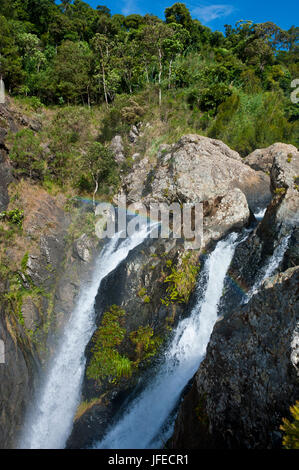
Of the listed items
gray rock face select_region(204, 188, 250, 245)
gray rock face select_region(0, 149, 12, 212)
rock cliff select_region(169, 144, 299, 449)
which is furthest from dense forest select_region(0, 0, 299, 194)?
rock cliff select_region(169, 144, 299, 449)

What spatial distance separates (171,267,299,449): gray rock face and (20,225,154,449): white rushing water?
6.98 m

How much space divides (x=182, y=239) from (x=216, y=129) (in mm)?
17045

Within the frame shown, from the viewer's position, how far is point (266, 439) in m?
5.83

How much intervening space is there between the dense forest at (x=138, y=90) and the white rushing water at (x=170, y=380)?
15751 mm

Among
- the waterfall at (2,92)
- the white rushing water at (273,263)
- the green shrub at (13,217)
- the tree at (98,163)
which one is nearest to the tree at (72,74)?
the waterfall at (2,92)

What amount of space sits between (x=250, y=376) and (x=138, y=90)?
3615 cm

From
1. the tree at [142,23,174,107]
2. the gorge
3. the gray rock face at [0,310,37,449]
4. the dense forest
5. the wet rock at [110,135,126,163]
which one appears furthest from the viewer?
the tree at [142,23,174,107]

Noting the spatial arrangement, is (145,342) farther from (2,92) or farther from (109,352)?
(2,92)

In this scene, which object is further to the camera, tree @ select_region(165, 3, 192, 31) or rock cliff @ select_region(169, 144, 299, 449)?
tree @ select_region(165, 3, 192, 31)

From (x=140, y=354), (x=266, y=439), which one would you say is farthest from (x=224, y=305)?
(x=266, y=439)

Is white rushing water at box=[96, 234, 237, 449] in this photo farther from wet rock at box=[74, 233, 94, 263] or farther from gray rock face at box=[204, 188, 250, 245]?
wet rock at box=[74, 233, 94, 263]

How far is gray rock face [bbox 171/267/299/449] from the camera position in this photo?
19.3 ft

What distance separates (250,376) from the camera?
21.9 ft

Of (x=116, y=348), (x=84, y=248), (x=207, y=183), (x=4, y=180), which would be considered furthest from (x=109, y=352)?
(x=4, y=180)
